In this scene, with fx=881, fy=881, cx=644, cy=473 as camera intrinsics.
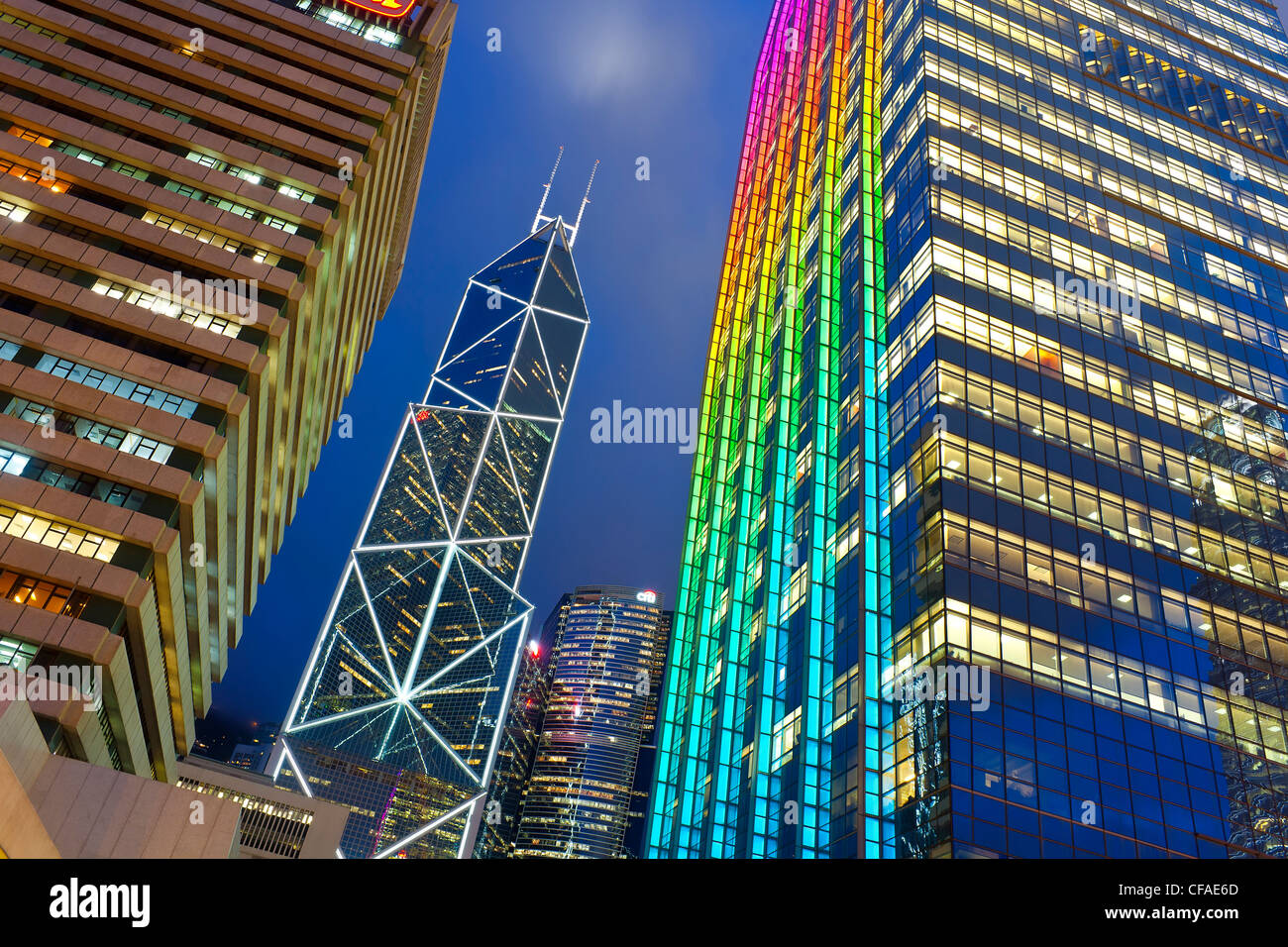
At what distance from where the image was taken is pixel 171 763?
175ft

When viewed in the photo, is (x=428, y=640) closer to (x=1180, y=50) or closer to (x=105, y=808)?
(x=105, y=808)

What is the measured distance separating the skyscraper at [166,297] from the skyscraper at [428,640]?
75087 mm

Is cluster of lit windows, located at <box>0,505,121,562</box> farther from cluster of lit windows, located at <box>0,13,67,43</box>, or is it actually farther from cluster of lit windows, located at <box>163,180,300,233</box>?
cluster of lit windows, located at <box>0,13,67,43</box>

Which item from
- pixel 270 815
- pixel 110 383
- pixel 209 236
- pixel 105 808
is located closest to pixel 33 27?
pixel 209 236

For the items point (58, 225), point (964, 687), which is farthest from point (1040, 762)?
point (58, 225)

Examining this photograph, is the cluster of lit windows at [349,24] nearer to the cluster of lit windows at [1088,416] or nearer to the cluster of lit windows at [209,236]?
the cluster of lit windows at [209,236]

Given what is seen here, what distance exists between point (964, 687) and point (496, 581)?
127 metres

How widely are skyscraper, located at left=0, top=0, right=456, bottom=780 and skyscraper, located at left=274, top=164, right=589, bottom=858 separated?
75.1m

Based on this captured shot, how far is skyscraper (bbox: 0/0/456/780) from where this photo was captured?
4434 centimetres

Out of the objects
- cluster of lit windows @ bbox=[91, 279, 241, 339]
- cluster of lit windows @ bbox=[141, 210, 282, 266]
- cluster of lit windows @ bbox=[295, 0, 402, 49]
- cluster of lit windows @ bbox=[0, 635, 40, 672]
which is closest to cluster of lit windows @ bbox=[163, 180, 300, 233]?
cluster of lit windows @ bbox=[141, 210, 282, 266]

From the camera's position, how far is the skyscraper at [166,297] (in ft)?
145

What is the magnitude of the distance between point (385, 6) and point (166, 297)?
1359 inches

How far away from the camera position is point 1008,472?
50.0 meters
